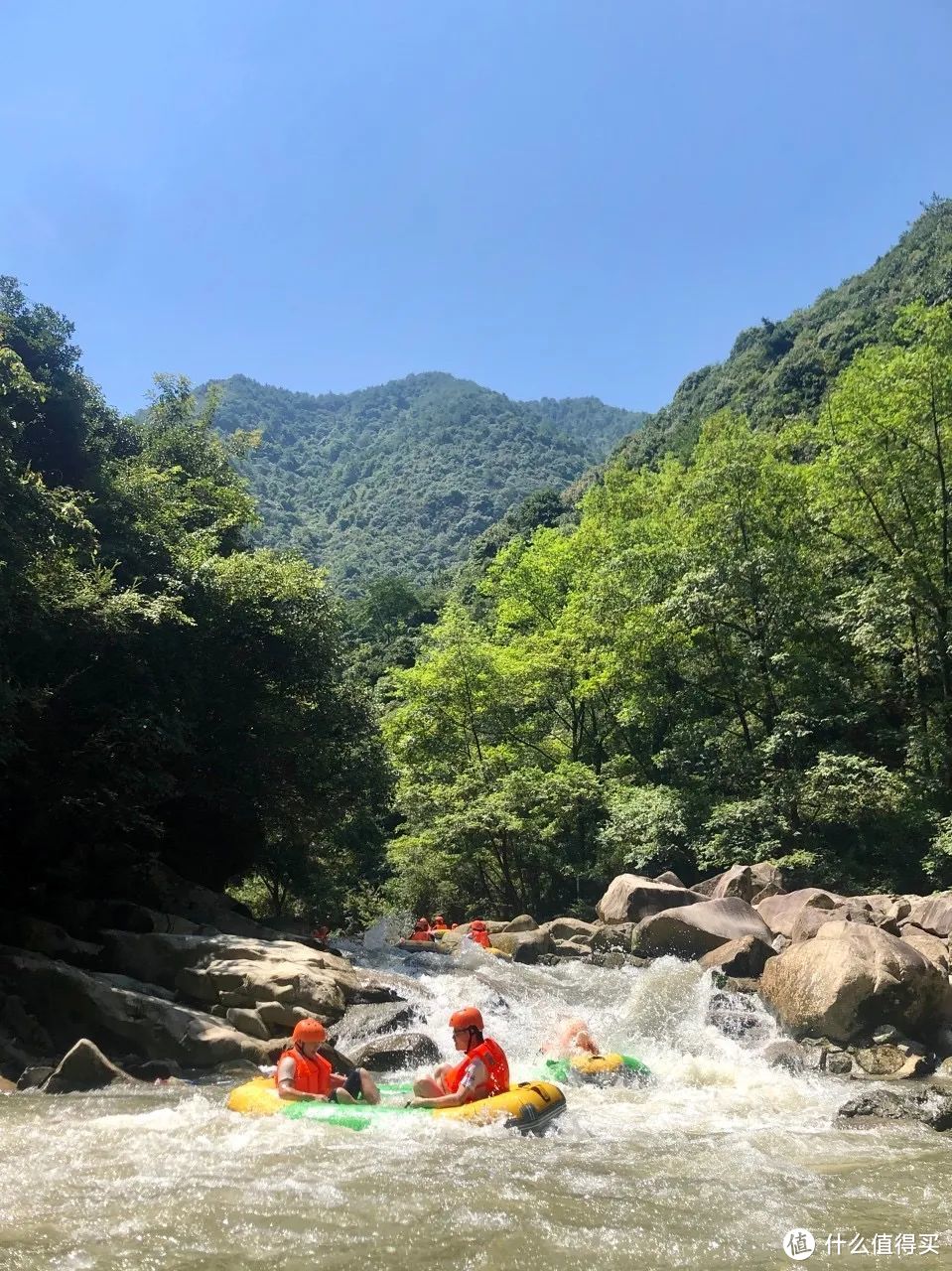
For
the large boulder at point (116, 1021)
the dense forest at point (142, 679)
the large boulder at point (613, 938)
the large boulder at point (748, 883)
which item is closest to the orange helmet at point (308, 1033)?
the large boulder at point (116, 1021)

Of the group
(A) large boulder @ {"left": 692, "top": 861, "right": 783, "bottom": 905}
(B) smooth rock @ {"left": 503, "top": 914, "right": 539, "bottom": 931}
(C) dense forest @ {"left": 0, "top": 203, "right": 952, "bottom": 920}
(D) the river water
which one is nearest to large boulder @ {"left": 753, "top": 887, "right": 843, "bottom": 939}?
(A) large boulder @ {"left": 692, "top": 861, "right": 783, "bottom": 905}

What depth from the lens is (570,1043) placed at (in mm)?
10195

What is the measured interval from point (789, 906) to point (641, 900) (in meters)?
3.17

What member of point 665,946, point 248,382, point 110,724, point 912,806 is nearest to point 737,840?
point 912,806

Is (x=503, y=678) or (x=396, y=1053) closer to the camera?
(x=396, y=1053)

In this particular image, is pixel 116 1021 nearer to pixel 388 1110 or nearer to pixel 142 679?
pixel 388 1110

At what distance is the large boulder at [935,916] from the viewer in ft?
45.6

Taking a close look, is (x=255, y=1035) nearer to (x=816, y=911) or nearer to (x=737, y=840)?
(x=816, y=911)

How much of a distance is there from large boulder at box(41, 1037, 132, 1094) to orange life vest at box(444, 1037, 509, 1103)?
3637 millimetres

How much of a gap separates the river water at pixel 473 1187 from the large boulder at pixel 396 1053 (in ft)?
6.21

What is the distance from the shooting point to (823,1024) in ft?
35.2

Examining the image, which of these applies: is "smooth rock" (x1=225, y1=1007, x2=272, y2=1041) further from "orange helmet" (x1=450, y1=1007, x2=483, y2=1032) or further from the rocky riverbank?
"orange helmet" (x1=450, y1=1007, x2=483, y2=1032)

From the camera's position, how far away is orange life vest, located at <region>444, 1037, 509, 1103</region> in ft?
25.7

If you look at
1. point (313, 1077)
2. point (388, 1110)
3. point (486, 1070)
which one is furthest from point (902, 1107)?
point (313, 1077)
